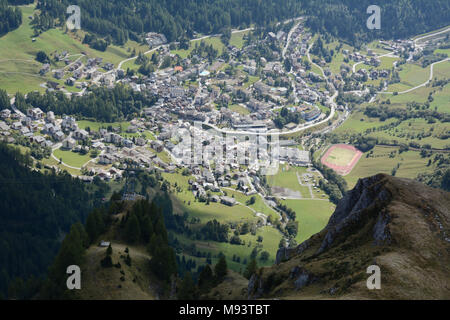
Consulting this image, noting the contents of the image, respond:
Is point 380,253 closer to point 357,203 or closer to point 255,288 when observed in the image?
point 357,203

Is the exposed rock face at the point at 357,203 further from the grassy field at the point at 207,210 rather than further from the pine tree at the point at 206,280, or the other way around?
the grassy field at the point at 207,210

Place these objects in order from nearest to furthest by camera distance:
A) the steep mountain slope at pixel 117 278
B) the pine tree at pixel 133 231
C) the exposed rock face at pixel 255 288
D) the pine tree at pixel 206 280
Answer: the steep mountain slope at pixel 117 278, the exposed rock face at pixel 255 288, the pine tree at pixel 206 280, the pine tree at pixel 133 231

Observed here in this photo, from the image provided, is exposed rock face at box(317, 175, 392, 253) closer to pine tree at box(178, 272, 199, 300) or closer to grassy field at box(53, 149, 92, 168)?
pine tree at box(178, 272, 199, 300)

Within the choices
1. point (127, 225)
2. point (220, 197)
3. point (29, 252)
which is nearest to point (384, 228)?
point (127, 225)

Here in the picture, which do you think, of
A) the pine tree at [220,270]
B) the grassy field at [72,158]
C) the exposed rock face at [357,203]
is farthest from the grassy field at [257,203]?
the pine tree at [220,270]

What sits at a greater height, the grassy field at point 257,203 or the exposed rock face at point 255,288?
the exposed rock face at point 255,288
